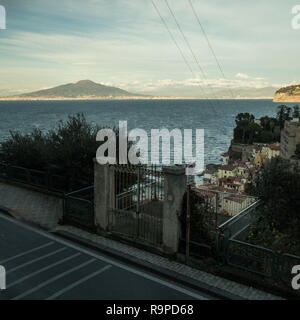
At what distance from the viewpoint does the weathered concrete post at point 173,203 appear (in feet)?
26.6

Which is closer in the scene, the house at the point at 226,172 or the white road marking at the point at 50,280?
the white road marking at the point at 50,280

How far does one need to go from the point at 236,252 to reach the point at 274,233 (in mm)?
1147

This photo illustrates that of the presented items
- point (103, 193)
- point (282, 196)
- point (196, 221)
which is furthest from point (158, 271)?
point (282, 196)

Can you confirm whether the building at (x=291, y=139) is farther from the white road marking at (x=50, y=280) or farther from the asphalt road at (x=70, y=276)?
the white road marking at (x=50, y=280)

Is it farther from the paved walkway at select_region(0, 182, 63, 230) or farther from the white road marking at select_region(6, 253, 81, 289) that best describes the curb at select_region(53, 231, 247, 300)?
the paved walkway at select_region(0, 182, 63, 230)

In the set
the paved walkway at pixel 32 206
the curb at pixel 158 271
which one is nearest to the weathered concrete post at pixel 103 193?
the curb at pixel 158 271

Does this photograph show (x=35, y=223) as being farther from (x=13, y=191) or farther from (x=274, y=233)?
(x=274, y=233)

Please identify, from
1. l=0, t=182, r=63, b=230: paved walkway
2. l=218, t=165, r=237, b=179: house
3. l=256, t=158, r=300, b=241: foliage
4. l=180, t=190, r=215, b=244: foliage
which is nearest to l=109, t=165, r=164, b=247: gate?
l=180, t=190, r=215, b=244: foliage

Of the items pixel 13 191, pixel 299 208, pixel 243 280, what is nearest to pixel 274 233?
pixel 299 208

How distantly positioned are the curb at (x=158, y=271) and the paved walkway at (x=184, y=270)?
0.35ft

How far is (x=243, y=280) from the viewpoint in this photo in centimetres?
735

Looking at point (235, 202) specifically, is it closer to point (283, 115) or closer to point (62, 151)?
point (62, 151)
